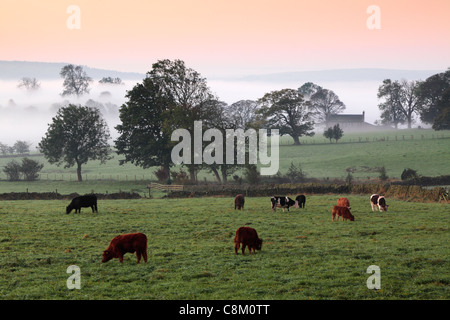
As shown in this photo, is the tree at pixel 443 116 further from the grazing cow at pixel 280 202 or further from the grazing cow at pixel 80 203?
the grazing cow at pixel 80 203

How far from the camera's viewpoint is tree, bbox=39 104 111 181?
7225 cm

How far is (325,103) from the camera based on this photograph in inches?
5940

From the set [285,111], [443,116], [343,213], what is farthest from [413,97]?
[343,213]

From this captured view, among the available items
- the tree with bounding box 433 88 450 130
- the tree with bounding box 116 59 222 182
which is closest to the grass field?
the tree with bounding box 116 59 222 182

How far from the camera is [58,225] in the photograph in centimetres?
2672

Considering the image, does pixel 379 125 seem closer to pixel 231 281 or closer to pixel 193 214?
pixel 193 214

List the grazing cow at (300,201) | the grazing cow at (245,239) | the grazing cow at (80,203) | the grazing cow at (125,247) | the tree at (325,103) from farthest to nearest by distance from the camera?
1. the tree at (325,103)
2. the grazing cow at (300,201)
3. the grazing cow at (80,203)
4. the grazing cow at (245,239)
5. the grazing cow at (125,247)

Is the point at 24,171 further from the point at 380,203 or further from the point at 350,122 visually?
the point at 350,122

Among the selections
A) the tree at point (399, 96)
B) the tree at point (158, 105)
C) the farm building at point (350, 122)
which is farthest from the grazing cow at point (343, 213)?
the farm building at point (350, 122)

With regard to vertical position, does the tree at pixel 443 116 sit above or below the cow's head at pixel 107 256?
above

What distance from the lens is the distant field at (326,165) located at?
6406 cm

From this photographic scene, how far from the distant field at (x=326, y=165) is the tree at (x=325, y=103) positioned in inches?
1839
